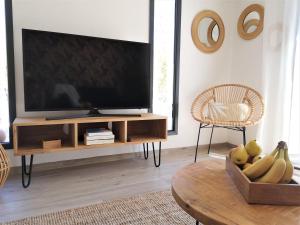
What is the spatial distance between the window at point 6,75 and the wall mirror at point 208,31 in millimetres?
1992

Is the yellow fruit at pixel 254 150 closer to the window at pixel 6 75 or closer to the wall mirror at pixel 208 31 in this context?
the window at pixel 6 75

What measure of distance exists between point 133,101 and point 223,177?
5.00ft

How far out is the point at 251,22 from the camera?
3125 mm

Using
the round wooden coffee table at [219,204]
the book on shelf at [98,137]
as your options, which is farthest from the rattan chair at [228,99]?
the round wooden coffee table at [219,204]

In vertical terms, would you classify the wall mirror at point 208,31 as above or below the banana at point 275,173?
above

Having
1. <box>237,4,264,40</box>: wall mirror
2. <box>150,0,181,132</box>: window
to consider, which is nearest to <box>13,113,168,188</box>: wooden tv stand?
<box>150,0,181,132</box>: window

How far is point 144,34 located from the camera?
9.08 ft

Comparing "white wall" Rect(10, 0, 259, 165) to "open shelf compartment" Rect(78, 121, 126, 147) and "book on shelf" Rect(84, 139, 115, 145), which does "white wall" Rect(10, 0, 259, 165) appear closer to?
"open shelf compartment" Rect(78, 121, 126, 147)

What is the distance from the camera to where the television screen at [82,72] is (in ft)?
6.72

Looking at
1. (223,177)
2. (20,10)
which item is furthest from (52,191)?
(20,10)

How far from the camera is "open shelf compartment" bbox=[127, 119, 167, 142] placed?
97.4 inches

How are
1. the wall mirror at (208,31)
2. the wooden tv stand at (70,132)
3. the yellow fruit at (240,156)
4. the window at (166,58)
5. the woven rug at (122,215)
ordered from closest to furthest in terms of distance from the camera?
the yellow fruit at (240,156) < the woven rug at (122,215) < the wooden tv stand at (70,132) < the window at (166,58) < the wall mirror at (208,31)

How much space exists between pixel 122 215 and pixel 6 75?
1.62 meters

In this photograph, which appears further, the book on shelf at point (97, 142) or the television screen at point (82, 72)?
the book on shelf at point (97, 142)
